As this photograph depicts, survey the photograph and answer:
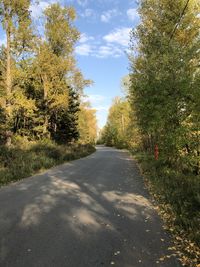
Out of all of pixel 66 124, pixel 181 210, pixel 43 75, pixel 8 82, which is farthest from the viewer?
pixel 66 124

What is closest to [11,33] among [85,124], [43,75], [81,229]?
[43,75]

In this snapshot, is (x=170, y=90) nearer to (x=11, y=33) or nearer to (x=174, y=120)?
(x=174, y=120)

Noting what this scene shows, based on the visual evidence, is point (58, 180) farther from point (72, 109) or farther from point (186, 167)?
point (72, 109)

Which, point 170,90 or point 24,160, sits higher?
point 170,90

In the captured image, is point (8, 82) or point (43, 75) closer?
point (8, 82)

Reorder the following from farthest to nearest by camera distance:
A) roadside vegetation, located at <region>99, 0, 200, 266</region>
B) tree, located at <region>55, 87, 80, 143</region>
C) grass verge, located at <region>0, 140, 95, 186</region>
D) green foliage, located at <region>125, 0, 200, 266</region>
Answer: tree, located at <region>55, 87, 80, 143</region> < grass verge, located at <region>0, 140, 95, 186</region> < green foliage, located at <region>125, 0, 200, 266</region> < roadside vegetation, located at <region>99, 0, 200, 266</region>

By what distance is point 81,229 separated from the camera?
21.0 feet

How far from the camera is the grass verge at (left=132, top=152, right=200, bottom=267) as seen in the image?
520 cm

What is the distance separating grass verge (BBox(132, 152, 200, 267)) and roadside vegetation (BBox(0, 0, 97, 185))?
7408mm

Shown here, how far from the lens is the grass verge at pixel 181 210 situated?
520 cm

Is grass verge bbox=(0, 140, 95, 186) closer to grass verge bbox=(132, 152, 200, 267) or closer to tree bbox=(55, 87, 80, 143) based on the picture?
grass verge bbox=(132, 152, 200, 267)

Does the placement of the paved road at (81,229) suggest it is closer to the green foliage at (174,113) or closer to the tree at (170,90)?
the green foliage at (174,113)

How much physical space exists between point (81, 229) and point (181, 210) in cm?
249

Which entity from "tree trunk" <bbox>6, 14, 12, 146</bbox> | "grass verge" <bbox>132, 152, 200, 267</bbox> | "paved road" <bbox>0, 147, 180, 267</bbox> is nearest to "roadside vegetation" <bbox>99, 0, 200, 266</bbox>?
"grass verge" <bbox>132, 152, 200, 267</bbox>
